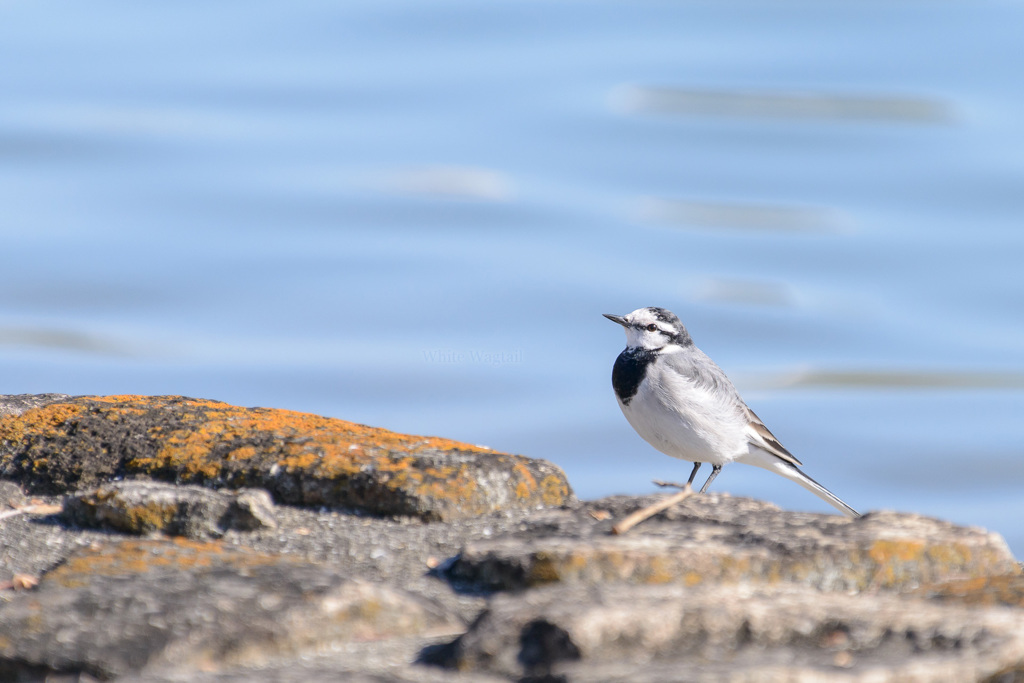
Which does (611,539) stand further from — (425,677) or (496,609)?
(425,677)

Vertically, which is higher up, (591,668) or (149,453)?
(149,453)

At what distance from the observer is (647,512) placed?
2.91m

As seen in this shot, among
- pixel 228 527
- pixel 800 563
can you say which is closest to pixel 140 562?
pixel 228 527

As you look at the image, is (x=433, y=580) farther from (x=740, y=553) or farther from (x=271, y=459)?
(x=271, y=459)

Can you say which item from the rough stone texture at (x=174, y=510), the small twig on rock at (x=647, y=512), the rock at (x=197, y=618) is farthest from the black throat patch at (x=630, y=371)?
the rock at (x=197, y=618)

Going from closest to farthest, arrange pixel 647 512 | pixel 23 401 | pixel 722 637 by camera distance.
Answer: pixel 722 637
pixel 647 512
pixel 23 401

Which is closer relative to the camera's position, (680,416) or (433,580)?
(433,580)

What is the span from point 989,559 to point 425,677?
1508 mm

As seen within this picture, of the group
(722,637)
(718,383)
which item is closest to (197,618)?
(722,637)

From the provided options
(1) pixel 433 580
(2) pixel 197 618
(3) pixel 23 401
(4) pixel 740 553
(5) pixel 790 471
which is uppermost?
(5) pixel 790 471

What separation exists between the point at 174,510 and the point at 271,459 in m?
0.48

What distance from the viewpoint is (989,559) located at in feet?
9.04

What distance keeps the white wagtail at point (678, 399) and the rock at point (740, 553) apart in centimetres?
270

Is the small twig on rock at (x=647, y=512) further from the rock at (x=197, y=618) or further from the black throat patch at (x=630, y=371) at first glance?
the black throat patch at (x=630, y=371)
